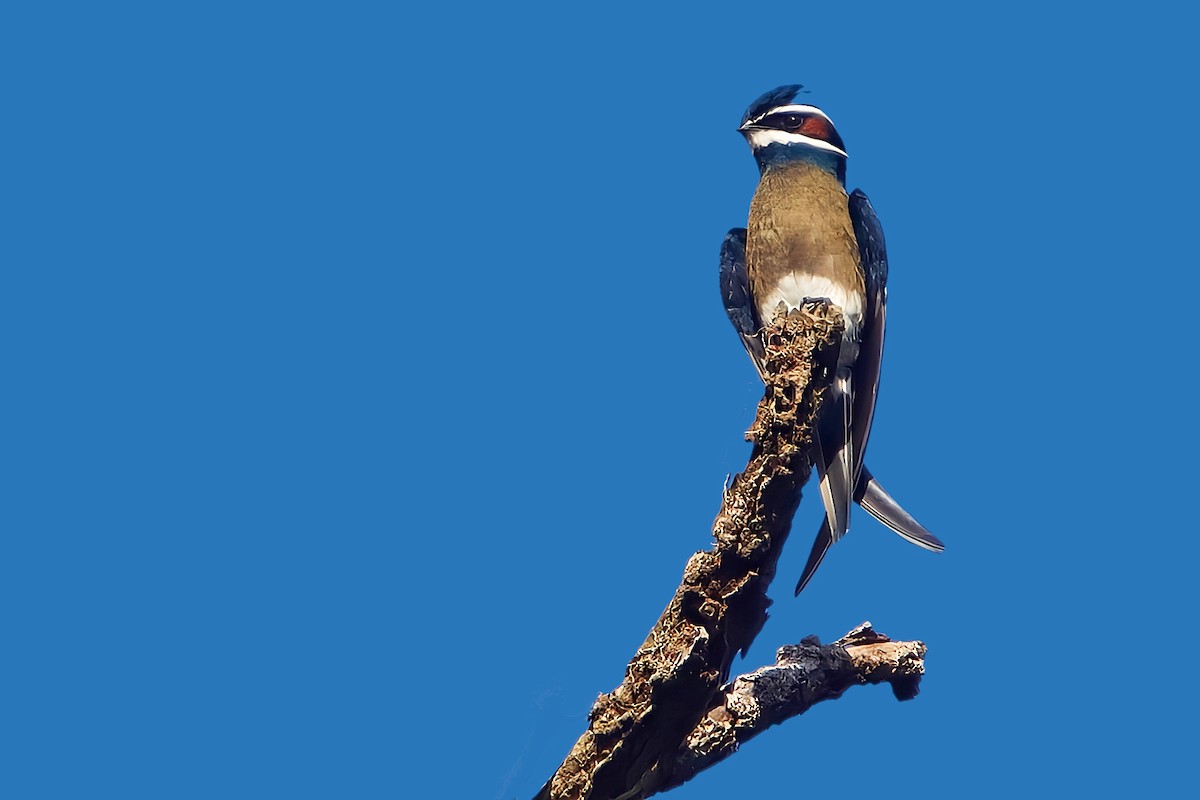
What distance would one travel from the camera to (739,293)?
427cm

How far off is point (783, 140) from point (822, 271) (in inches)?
21.5

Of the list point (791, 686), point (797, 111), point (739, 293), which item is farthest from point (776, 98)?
point (791, 686)

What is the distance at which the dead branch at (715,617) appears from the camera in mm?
3656

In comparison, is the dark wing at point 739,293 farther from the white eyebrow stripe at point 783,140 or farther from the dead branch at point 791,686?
the dead branch at point 791,686

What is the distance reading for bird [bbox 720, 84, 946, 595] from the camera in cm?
402

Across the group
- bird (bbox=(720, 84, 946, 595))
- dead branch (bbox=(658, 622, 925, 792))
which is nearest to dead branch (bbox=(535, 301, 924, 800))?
dead branch (bbox=(658, 622, 925, 792))

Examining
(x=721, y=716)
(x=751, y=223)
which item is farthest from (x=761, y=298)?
(x=721, y=716)

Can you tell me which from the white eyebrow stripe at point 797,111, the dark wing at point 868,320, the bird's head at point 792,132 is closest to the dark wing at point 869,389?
the dark wing at point 868,320

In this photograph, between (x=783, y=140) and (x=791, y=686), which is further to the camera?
(x=783, y=140)

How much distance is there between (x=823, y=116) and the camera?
14.3 feet

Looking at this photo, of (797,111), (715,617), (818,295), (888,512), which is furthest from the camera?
(797,111)

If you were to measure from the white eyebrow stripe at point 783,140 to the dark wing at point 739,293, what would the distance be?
12.6 inches

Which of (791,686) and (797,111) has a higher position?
(797,111)

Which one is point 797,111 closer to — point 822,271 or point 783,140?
point 783,140
